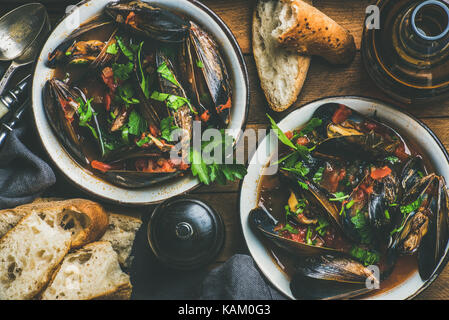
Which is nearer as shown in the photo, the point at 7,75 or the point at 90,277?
the point at 90,277

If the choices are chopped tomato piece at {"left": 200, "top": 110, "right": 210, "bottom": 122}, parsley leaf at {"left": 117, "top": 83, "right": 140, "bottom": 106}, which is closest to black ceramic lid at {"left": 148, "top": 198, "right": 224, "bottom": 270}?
chopped tomato piece at {"left": 200, "top": 110, "right": 210, "bottom": 122}

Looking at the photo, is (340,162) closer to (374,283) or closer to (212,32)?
(374,283)

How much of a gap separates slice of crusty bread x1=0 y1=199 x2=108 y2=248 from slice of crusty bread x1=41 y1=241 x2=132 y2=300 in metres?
0.07

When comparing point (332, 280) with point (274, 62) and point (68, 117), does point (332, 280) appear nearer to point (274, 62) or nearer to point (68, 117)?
point (274, 62)

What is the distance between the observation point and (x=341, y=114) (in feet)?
6.44

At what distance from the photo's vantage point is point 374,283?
197 cm

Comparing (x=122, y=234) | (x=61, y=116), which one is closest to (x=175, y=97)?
(x=61, y=116)

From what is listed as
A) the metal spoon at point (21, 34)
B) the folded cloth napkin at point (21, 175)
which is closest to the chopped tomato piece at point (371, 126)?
the folded cloth napkin at point (21, 175)

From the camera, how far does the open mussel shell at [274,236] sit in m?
1.95

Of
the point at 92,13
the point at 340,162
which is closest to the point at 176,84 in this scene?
the point at 92,13

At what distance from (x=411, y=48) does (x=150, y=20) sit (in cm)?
124

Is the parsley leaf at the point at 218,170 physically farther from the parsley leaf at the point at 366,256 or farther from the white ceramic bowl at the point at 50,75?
the parsley leaf at the point at 366,256

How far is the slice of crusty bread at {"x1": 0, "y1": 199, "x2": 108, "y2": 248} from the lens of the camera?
191 cm

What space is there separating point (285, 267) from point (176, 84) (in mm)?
1136
